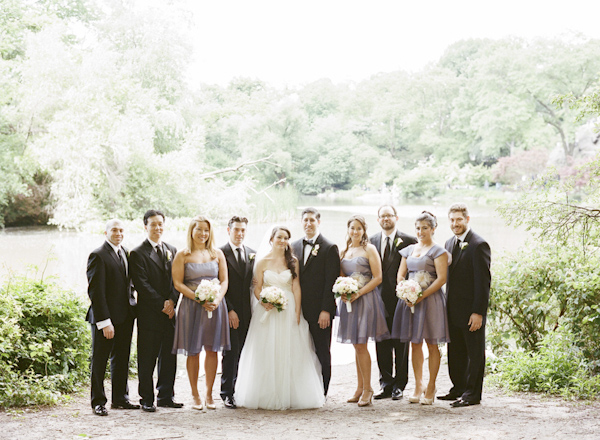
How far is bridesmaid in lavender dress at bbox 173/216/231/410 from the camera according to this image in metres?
4.91

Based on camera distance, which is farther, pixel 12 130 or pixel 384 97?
pixel 384 97

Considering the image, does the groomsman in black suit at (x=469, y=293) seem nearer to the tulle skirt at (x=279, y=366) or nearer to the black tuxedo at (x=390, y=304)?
the black tuxedo at (x=390, y=304)

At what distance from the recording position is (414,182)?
67.5ft

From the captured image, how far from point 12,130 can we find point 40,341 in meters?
13.6

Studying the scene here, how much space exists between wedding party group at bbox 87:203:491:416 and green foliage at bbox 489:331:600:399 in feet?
2.22

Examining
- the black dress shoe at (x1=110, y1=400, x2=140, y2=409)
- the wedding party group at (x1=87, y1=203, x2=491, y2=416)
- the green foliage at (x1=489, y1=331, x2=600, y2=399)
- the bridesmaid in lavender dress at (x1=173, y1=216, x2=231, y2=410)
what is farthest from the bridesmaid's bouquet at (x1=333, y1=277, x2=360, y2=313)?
the black dress shoe at (x1=110, y1=400, x2=140, y2=409)

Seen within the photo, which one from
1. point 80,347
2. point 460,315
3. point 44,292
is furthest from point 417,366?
point 44,292

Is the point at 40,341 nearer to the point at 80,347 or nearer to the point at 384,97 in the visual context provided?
the point at 80,347

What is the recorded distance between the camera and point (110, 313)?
481cm

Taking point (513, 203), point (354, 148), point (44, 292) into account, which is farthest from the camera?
point (354, 148)

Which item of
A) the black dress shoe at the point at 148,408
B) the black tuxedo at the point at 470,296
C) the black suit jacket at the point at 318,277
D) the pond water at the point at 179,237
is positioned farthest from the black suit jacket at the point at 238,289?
the pond water at the point at 179,237

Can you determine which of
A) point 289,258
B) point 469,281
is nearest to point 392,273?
point 469,281

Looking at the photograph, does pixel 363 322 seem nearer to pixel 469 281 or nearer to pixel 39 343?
pixel 469 281

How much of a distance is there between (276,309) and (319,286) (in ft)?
1.39
